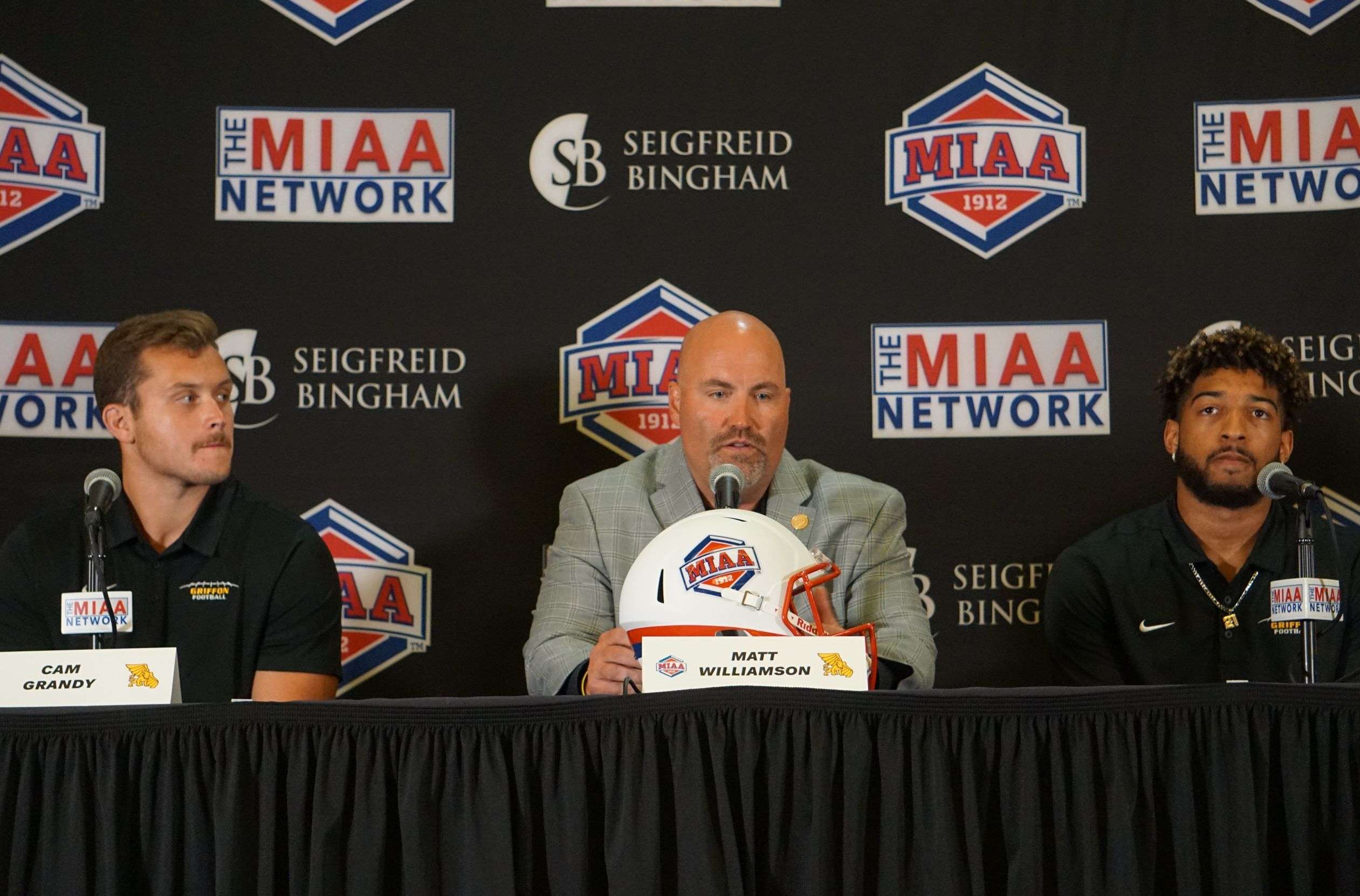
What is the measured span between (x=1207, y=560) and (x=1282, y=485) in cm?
86

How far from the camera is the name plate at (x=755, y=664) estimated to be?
204 centimetres

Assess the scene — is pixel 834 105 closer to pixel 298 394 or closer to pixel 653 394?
pixel 653 394

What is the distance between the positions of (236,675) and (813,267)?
1.83 m

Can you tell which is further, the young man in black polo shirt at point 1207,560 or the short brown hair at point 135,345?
the young man in black polo shirt at point 1207,560

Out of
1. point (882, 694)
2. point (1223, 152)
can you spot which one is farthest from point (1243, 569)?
point (882, 694)

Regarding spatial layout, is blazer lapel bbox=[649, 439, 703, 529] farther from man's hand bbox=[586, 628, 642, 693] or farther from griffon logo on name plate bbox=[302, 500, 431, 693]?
griffon logo on name plate bbox=[302, 500, 431, 693]

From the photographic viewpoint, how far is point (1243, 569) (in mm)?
3430

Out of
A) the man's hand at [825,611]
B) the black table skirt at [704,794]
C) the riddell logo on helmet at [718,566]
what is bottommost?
the black table skirt at [704,794]

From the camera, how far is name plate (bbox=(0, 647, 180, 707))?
2076 millimetres

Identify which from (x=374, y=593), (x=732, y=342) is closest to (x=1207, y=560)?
(x=732, y=342)

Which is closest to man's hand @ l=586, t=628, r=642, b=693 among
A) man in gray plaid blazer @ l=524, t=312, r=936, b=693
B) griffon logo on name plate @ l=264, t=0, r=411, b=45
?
man in gray plaid blazer @ l=524, t=312, r=936, b=693

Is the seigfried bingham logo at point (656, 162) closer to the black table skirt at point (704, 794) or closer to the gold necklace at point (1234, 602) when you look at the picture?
the gold necklace at point (1234, 602)

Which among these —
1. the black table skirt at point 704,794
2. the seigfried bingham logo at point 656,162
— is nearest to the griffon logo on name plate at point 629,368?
the seigfried bingham logo at point 656,162

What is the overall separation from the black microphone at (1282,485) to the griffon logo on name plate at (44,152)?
9.83 ft
